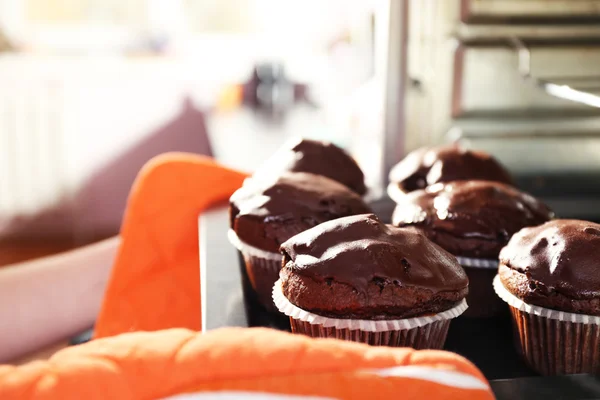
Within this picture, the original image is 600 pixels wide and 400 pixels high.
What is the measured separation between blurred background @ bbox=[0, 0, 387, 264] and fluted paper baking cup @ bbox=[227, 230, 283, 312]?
0.67 metres

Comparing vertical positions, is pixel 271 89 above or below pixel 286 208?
below

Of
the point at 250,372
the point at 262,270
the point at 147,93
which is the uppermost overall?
the point at 250,372

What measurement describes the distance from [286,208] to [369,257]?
0.77 feet

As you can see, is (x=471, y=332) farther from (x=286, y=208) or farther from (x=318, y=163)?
(x=318, y=163)

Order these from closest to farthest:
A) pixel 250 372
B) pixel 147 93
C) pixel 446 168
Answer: pixel 250 372
pixel 446 168
pixel 147 93

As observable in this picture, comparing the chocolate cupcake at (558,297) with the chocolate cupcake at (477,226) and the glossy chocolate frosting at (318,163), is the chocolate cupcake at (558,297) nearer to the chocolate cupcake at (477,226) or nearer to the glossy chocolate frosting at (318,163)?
the chocolate cupcake at (477,226)

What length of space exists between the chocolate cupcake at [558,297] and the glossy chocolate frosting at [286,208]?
26 cm

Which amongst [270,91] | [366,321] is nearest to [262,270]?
[366,321]

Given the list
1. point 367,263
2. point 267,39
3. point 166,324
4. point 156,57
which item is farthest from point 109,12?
point 367,263

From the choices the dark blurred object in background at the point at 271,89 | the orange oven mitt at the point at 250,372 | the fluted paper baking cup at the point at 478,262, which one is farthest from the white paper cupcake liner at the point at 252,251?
the dark blurred object in background at the point at 271,89

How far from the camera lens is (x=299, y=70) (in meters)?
4.26

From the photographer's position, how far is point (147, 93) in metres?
3.11

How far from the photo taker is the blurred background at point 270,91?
1418mm

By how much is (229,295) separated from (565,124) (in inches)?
36.0
